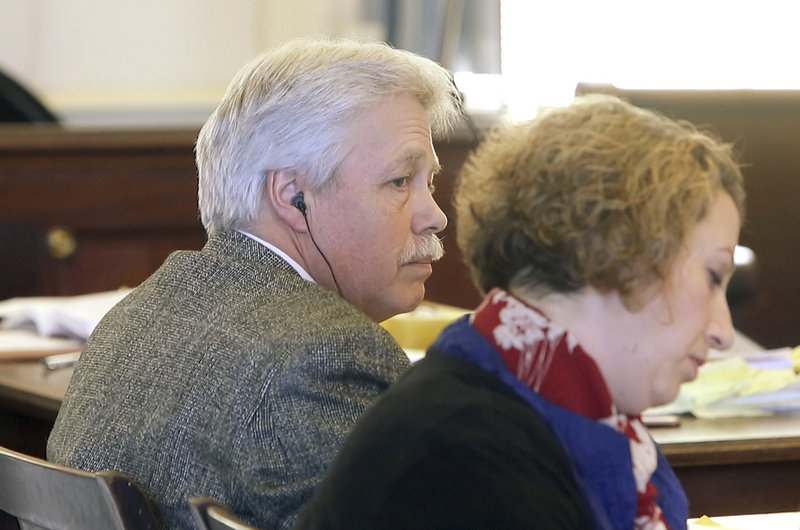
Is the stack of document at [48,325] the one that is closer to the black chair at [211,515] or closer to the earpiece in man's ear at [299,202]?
the earpiece in man's ear at [299,202]

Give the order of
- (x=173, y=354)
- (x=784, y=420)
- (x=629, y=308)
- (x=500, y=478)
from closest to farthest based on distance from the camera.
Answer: (x=500, y=478), (x=629, y=308), (x=173, y=354), (x=784, y=420)

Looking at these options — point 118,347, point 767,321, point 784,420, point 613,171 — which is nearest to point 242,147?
point 118,347

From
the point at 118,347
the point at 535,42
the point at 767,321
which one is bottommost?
the point at 767,321

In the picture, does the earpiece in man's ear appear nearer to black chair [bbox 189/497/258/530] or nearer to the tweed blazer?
the tweed blazer

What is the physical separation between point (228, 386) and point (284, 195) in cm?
37

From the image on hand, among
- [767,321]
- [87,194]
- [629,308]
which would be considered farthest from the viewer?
[767,321]

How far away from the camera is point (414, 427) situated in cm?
98

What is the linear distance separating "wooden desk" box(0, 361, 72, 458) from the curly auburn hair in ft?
3.18

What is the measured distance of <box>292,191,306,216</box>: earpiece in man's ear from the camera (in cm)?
163

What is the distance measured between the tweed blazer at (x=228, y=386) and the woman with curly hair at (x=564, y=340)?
24 centimetres

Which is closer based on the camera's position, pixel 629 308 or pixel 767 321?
pixel 629 308

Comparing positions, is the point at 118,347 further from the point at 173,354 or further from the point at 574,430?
the point at 574,430

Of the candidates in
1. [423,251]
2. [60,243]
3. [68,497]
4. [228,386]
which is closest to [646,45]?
[60,243]

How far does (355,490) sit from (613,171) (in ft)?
1.07
